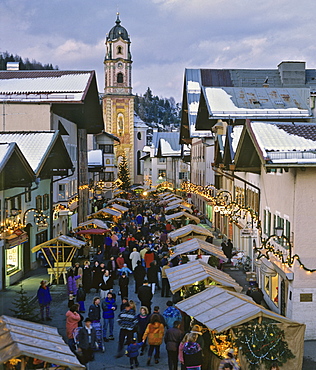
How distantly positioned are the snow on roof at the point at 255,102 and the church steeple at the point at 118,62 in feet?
234

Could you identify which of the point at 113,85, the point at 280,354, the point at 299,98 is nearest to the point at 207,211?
the point at 299,98

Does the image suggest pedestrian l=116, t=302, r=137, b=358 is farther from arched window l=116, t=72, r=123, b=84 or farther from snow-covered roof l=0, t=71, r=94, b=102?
arched window l=116, t=72, r=123, b=84

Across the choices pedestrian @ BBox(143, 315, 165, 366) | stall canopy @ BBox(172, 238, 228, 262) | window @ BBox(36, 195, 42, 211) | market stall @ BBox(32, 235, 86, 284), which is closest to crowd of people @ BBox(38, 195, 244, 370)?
pedestrian @ BBox(143, 315, 165, 366)

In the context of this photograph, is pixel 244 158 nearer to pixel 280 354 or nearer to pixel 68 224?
pixel 280 354

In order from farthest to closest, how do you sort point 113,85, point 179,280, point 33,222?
1. point 113,85
2. point 33,222
3. point 179,280

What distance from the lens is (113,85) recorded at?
111125 mm

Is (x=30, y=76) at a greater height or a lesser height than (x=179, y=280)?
greater

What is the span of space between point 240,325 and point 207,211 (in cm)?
4072

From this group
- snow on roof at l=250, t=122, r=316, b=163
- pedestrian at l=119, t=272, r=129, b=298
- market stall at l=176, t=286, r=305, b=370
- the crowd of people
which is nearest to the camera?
market stall at l=176, t=286, r=305, b=370

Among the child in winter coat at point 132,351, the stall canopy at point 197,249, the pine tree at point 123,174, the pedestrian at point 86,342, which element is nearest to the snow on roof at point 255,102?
the stall canopy at point 197,249

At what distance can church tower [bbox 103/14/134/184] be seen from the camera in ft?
362

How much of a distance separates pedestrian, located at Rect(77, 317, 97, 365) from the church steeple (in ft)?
329

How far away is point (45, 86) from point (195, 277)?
21.7 meters

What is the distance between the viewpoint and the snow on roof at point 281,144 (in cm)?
1516
